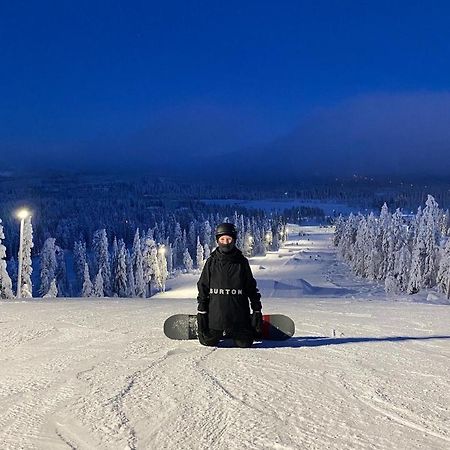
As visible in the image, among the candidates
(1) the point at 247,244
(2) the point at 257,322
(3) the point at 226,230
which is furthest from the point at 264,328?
(1) the point at 247,244

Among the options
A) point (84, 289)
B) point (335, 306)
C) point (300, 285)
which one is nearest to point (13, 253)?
point (84, 289)

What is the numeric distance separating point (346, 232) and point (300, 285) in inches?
1835

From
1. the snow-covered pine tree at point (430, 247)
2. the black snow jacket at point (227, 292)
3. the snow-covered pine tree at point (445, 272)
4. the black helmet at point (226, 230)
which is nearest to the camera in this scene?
the black snow jacket at point (227, 292)

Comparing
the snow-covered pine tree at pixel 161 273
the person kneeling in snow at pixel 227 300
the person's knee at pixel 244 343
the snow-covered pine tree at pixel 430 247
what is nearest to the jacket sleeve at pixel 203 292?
the person kneeling in snow at pixel 227 300

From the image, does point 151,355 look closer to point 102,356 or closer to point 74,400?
point 102,356

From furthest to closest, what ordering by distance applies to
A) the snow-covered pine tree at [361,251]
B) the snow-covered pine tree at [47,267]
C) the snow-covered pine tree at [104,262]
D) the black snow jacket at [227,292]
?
the snow-covered pine tree at [361,251]
the snow-covered pine tree at [104,262]
the snow-covered pine tree at [47,267]
the black snow jacket at [227,292]

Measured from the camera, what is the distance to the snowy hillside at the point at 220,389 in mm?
3008

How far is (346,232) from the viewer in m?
95.1

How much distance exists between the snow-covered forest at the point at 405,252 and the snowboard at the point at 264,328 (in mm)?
42222

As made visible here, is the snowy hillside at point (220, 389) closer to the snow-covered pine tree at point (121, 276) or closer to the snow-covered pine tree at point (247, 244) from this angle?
the snow-covered pine tree at point (121, 276)

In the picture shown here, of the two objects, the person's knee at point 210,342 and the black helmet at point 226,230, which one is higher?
the black helmet at point 226,230

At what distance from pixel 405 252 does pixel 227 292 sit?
173 feet

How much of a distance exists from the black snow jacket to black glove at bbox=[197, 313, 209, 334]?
0.05 m

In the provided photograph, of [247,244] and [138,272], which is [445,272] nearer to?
[138,272]
